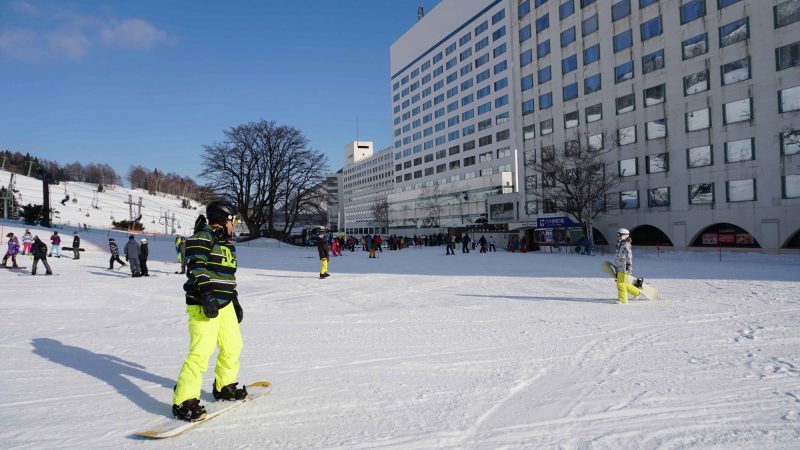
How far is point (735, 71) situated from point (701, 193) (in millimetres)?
7615

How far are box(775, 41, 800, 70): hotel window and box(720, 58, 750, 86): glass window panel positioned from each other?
1463 mm

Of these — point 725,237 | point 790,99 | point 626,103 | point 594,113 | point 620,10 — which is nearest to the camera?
point 790,99

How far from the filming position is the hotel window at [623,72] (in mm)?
33688

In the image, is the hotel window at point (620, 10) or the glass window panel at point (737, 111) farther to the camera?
the hotel window at point (620, 10)

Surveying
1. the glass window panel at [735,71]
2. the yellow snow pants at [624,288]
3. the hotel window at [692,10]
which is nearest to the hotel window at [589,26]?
the hotel window at [692,10]

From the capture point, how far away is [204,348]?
3.69m

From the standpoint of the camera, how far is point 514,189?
63.1m

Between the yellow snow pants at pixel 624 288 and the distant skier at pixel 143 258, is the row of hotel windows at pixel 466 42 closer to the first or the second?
the distant skier at pixel 143 258

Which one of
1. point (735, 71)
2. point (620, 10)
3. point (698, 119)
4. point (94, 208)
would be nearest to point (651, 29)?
point (620, 10)

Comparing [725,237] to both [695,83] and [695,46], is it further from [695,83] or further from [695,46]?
[695,46]

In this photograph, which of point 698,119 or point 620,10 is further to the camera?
point 620,10

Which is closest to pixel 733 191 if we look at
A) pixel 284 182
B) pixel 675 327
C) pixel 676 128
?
pixel 676 128

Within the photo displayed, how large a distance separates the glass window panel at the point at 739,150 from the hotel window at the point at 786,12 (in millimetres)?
6587

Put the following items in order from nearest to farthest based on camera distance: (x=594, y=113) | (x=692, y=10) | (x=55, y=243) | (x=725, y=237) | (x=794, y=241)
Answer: (x=55, y=243) < (x=794, y=241) < (x=725, y=237) < (x=692, y=10) < (x=594, y=113)
